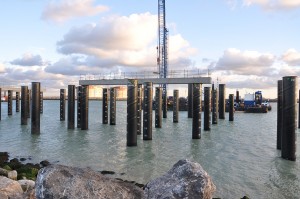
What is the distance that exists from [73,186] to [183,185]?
5.86 ft

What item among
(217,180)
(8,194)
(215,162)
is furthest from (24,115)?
(8,194)

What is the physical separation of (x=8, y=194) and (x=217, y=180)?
9297 mm

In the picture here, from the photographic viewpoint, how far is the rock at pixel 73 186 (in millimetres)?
5004

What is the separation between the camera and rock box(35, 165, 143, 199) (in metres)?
5.00

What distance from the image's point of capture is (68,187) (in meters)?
5.03

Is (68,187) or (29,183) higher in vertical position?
(68,187)

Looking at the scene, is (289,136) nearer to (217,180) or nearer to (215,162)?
(215,162)

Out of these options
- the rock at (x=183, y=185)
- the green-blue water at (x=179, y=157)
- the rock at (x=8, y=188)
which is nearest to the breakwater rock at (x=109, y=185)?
the rock at (x=183, y=185)

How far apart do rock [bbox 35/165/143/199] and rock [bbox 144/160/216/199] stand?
404 mm

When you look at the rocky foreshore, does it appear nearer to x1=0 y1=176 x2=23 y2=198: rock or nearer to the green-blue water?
x1=0 y1=176 x2=23 y2=198: rock

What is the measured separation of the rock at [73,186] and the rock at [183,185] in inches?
15.9

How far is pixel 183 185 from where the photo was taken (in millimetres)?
5301

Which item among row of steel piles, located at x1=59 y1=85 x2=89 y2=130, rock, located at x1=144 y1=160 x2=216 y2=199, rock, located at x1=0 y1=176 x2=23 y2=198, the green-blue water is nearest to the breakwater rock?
rock, located at x1=144 y1=160 x2=216 y2=199

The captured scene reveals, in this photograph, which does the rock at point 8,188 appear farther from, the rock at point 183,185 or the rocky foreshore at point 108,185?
the rock at point 183,185
